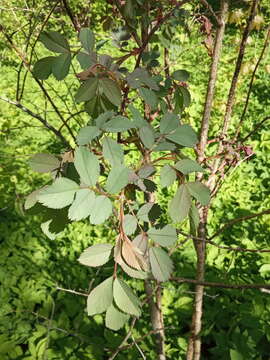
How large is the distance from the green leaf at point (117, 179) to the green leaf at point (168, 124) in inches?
5.4

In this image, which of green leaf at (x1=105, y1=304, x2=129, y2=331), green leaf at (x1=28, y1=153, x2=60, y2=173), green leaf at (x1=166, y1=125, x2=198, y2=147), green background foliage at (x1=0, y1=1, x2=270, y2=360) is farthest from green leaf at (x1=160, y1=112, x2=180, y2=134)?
green background foliage at (x1=0, y1=1, x2=270, y2=360)

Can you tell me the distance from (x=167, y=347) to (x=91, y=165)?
1.82m

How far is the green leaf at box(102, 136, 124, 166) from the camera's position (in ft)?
2.03

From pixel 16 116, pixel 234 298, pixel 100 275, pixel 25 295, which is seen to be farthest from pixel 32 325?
pixel 16 116

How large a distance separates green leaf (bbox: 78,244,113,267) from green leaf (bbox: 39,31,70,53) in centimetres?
38

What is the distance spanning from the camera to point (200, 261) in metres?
1.22

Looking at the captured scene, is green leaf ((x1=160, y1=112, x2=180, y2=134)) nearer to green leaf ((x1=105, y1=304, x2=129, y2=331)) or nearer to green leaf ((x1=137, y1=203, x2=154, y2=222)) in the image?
green leaf ((x1=137, y1=203, x2=154, y2=222))

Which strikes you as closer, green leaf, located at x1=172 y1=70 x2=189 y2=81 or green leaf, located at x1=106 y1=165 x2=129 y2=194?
green leaf, located at x1=106 y1=165 x2=129 y2=194

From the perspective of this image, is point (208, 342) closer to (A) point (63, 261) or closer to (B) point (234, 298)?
(B) point (234, 298)

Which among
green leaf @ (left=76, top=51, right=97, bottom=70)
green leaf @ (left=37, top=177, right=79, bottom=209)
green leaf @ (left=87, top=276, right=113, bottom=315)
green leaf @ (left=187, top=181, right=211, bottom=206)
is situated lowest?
green leaf @ (left=87, top=276, right=113, bottom=315)

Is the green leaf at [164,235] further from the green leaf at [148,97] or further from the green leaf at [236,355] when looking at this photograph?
the green leaf at [236,355]

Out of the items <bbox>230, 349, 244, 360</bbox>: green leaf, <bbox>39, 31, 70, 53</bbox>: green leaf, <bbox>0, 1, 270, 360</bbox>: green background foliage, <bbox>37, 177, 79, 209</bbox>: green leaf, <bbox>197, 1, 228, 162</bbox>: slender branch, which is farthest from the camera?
<bbox>0, 1, 270, 360</bbox>: green background foliage

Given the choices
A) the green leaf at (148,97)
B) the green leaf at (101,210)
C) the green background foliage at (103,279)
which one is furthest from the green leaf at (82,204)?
the green background foliage at (103,279)

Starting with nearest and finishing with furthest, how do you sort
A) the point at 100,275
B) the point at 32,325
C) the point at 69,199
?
the point at 69,199
the point at 32,325
the point at 100,275
